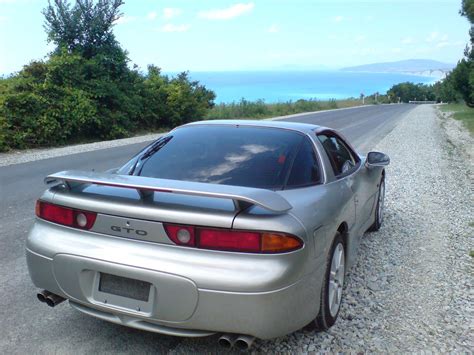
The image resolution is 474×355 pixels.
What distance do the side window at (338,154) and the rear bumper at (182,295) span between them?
129cm

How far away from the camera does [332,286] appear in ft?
10.7

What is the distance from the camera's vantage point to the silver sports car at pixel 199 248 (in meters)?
2.51

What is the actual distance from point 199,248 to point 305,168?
1204mm

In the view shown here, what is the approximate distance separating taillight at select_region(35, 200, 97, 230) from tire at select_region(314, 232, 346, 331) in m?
1.55

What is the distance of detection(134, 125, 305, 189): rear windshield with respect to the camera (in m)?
3.26

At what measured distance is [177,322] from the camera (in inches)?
102

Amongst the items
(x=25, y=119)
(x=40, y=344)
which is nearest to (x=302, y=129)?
(x=40, y=344)

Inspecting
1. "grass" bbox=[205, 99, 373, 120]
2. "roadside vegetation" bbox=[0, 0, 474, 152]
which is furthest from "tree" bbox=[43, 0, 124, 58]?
"grass" bbox=[205, 99, 373, 120]

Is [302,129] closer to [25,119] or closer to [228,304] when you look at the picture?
[228,304]

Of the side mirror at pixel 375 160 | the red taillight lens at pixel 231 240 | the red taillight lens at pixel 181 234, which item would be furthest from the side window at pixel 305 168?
the side mirror at pixel 375 160

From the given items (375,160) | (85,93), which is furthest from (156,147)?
(85,93)

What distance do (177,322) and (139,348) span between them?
65 cm

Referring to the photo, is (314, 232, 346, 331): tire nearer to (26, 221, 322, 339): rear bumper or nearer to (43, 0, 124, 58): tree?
(26, 221, 322, 339): rear bumper

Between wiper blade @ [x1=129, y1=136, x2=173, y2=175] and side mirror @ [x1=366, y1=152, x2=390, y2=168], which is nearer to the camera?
wiper blade @ [x1=129, y1=136, x2=173, y2=175]
